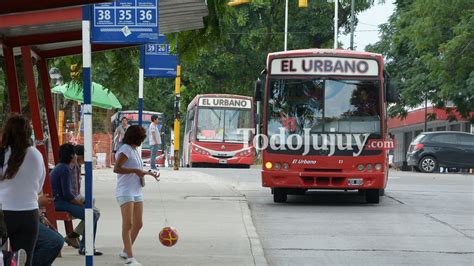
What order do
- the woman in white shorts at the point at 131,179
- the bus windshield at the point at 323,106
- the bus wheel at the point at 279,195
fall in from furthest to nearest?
the bus wheel at the point at 279,195
the bus windshield at the point at 323,106
the woman in white shorts at the point at 131,179

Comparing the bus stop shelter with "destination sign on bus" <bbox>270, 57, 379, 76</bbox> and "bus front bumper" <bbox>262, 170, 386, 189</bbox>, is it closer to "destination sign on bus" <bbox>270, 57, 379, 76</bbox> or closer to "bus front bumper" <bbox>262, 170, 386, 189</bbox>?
"bus front bumper" <bbox>262, 170, 386, 189</bbox>

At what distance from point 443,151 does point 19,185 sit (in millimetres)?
32321

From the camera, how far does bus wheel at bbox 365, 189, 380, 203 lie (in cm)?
2098

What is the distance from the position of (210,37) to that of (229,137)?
1232 inches

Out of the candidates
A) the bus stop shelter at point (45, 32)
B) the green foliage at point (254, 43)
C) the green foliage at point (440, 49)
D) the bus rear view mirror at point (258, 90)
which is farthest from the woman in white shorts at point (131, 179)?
the green foliage at point (254, 43)

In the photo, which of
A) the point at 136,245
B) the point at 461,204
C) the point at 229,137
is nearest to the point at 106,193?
the point at 461,204

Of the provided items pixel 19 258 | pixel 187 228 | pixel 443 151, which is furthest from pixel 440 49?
pixel 19 258

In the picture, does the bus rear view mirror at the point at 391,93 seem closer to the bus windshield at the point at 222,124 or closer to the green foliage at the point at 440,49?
the green foliage at the point at 440,49

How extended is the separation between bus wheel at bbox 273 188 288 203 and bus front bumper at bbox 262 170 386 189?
2.43 feet

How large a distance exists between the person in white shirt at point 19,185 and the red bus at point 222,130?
35.3 metres

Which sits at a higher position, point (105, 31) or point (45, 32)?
point (45, 32)

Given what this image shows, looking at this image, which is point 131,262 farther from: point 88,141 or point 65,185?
point 88,141

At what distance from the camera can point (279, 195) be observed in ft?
70.4

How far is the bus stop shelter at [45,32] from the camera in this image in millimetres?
10039
